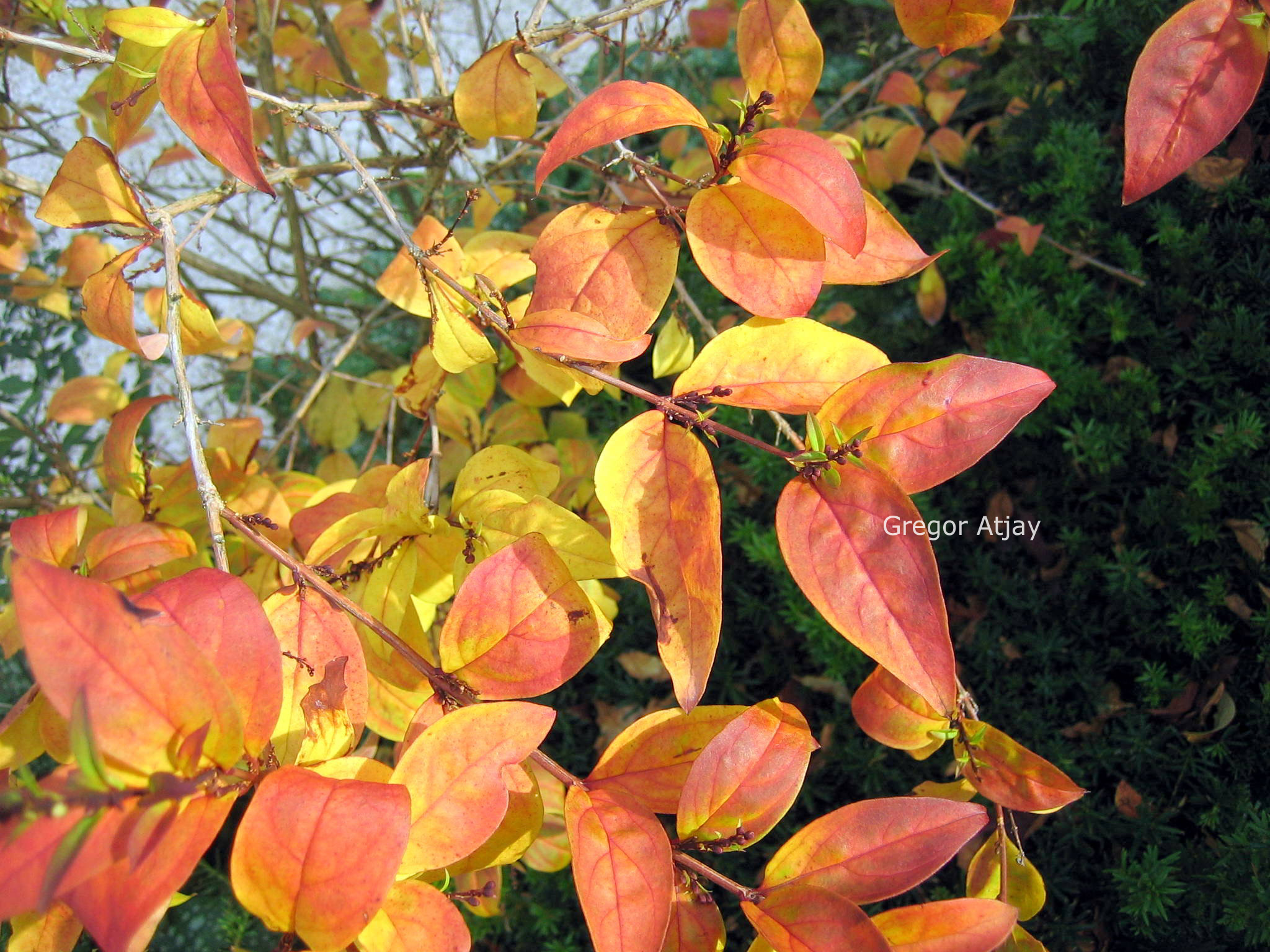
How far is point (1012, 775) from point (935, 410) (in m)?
0.39

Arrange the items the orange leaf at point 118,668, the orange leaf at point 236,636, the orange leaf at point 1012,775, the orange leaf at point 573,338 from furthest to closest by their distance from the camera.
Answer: the orange leaf at point 1012,775
the orange leaf at point 573,338
the orange leaf at point 236,636
the orange leaf at point 118,668

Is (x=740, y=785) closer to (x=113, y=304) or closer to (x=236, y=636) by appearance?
(x=236, y=636)

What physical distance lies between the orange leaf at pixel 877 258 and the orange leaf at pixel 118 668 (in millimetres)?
614

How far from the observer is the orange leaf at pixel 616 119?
0.72 metres

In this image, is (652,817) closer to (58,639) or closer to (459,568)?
(459,568)

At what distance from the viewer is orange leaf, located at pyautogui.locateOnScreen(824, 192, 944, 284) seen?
832 mm

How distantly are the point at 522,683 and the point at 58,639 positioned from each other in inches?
14.4

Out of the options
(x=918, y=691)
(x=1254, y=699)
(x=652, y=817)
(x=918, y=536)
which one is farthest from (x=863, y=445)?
(x=1254, y=699)

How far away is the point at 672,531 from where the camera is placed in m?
0.73

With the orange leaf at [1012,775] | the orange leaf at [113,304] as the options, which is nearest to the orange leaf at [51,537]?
the orange leaf at [113,304]

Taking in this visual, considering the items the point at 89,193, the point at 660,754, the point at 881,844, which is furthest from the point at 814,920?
the point at 89,193

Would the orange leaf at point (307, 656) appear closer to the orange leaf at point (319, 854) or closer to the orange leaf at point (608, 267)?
the orange leaf at point (319, 854)

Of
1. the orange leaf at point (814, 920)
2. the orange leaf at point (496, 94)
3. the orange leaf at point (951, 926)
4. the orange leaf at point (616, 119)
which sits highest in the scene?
the orange leaf at point (496, 94)

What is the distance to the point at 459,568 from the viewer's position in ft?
2.94
